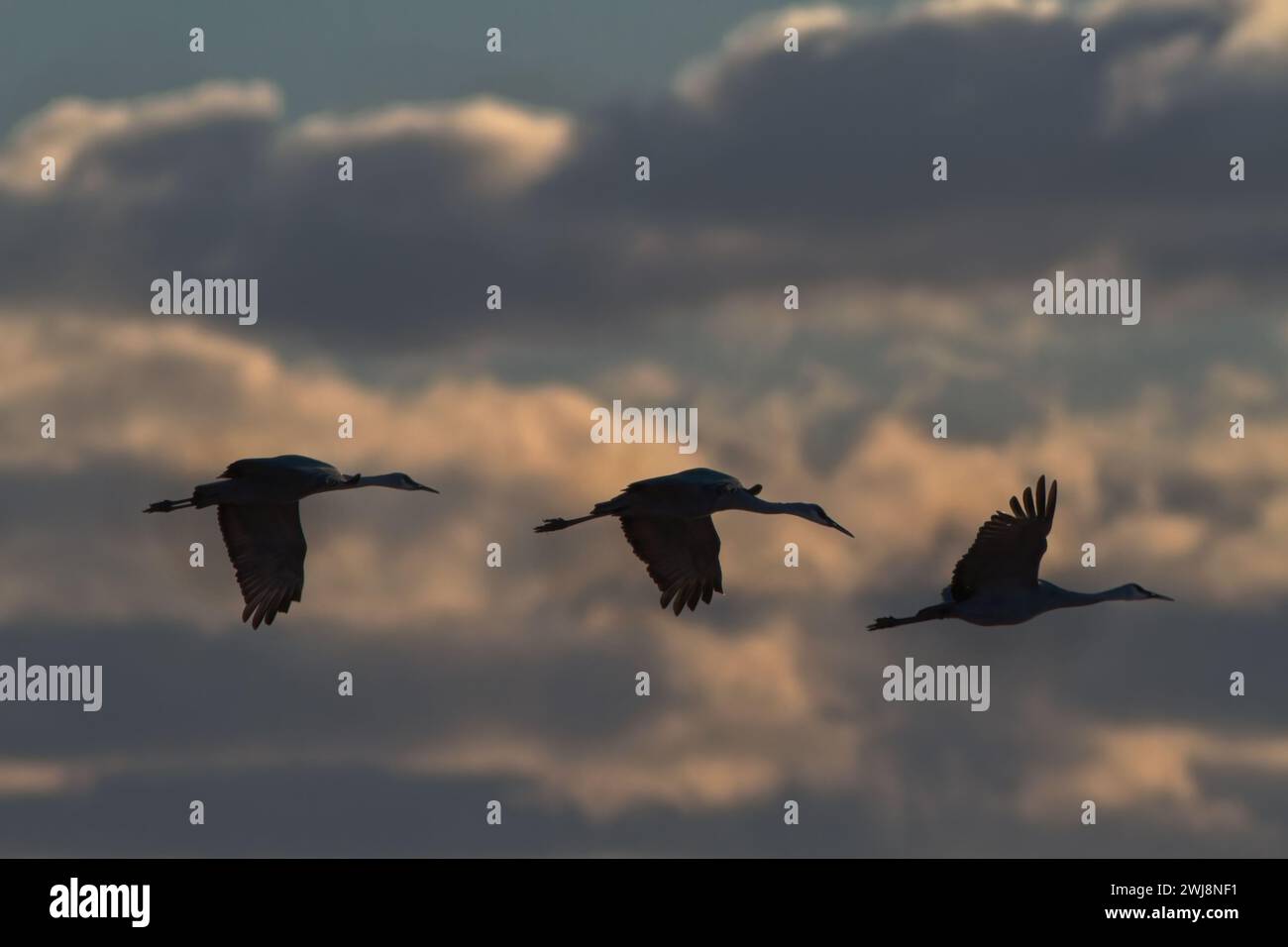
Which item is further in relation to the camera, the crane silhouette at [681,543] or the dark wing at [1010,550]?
the crane silhouette at [681,543]

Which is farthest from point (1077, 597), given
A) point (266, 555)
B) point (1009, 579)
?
point (266, 555)

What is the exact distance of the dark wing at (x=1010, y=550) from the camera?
6694 centimetres

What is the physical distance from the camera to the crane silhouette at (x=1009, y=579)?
67.2m

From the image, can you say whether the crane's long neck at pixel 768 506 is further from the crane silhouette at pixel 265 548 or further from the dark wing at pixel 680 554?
the crane silhouette at pixel 265 548

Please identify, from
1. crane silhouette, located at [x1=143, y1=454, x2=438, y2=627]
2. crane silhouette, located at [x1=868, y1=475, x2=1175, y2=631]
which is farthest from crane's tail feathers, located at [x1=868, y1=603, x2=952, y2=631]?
crane silhouette, located at [x1=143, y1=454, x2=438, y2=627]

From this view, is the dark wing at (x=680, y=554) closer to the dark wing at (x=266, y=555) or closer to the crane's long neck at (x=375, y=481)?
the crane's long neck at (x=375, y=481)

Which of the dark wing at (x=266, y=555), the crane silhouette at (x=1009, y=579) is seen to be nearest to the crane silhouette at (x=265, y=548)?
the dark wing at (x=266, y=555)

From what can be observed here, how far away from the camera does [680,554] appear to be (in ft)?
237

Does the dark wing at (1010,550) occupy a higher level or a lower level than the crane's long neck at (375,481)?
lower

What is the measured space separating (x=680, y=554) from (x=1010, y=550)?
800 cm

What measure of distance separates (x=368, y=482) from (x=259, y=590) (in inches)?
130

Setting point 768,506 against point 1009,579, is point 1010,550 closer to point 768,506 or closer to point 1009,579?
point 1009,579

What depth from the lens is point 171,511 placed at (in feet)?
235

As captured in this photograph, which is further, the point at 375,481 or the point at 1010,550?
the point at 375,481
